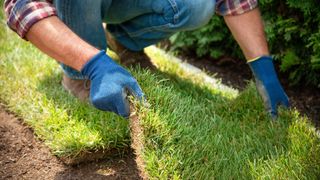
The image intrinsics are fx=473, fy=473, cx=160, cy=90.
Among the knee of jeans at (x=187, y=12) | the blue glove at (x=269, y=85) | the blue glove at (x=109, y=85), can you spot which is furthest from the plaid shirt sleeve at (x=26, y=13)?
the blue glove at (x=269, y=85)

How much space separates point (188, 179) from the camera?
2150mm

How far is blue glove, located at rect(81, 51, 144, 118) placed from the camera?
209 cm

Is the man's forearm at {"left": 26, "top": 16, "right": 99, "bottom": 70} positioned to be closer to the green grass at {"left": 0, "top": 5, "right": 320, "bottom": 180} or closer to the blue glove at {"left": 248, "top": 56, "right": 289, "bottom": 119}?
the green grass at {"left": 0, "top": 5, "right": 320, "bottom": 180}

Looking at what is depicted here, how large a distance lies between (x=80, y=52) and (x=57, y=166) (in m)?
0.65

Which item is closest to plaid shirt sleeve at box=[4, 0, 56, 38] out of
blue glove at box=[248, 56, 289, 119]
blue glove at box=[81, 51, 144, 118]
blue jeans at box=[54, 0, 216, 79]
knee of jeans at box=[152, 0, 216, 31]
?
blue jeans at box=[54, 0, 216, 79]

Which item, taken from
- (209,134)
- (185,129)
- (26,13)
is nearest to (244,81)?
(209,134)

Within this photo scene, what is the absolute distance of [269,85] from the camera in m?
2.70

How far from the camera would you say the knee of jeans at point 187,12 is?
2783 millimetres

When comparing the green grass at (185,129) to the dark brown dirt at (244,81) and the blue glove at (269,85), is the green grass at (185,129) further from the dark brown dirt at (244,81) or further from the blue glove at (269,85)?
the dark brown dirt at (244,81)

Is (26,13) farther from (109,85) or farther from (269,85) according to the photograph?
(269,85)

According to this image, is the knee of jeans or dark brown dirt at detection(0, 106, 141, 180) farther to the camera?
the knee of jeans

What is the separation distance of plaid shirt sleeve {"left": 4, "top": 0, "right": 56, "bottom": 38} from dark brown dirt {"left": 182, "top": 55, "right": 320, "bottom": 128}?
1591 mm

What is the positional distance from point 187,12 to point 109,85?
3.06ft

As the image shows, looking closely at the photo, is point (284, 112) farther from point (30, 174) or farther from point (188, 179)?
point (30, 174)
